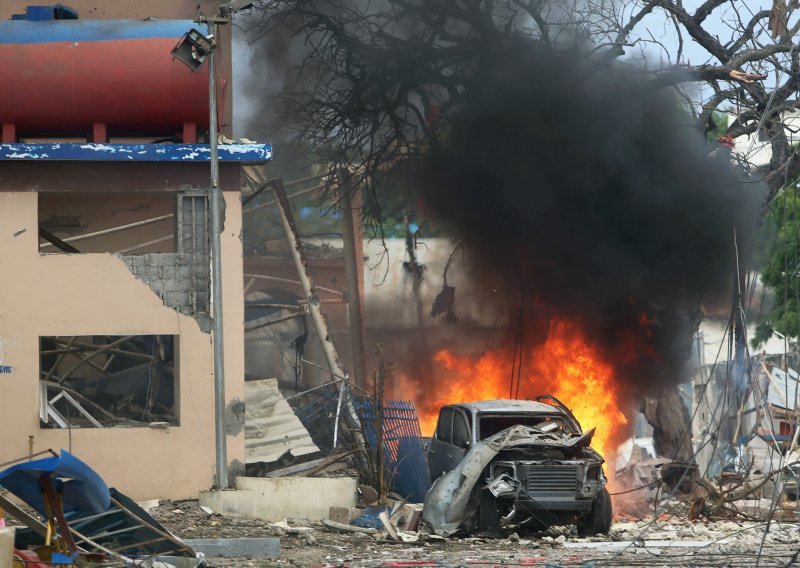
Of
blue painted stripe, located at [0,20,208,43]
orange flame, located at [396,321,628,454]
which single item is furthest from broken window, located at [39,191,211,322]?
orange flame, located at [396,321,628,454]

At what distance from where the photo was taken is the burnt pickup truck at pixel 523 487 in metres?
12.7

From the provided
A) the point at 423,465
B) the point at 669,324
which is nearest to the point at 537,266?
the point at 669,324

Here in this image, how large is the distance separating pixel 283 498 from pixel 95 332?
10.6 feet

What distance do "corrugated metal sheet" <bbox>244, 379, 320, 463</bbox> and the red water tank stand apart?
4.55m

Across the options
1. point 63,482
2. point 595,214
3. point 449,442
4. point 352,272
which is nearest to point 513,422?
point 449,442

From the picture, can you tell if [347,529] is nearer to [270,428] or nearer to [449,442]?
[449,442]

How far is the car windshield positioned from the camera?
46.0ft

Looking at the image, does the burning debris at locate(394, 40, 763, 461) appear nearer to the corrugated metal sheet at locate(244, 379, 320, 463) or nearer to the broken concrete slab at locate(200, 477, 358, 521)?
the corrugated metal sheet at locate(244, 379, 320, 463)

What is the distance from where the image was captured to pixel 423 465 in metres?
15.9

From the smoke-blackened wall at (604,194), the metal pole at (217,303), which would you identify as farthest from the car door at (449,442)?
the smoke-blackened wall at (604,194)

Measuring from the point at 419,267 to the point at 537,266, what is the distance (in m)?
7.74

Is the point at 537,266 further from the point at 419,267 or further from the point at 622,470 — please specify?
the point at 419,267

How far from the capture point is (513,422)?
46.4 feet

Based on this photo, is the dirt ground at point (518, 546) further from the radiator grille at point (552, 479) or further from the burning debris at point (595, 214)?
the burning debris at point (595, 214)
